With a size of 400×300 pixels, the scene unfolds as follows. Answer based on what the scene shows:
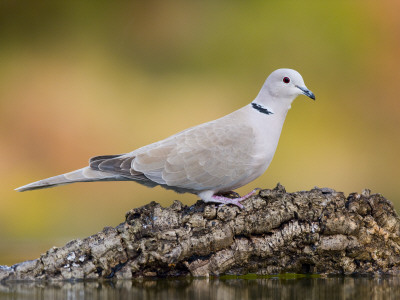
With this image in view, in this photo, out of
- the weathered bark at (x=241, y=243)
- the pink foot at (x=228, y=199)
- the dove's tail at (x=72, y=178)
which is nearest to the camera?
the weathered bark at (x=241, y=243)

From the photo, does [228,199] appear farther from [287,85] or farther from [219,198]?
[287,85]

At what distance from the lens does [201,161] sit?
20.8 feet

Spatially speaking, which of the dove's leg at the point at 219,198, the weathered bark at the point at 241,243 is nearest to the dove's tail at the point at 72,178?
the weathered bark at the point at 241,243

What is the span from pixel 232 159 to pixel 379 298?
5.96 feet

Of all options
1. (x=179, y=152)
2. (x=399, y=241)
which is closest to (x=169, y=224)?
(x=179, y=152)

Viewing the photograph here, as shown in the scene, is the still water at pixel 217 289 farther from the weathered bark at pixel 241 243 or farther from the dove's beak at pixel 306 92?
the dove's beak at pixel 306 92

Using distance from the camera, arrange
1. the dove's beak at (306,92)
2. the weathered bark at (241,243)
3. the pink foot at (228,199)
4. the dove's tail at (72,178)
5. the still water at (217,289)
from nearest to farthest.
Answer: the still water at (217,289) < the weathered bark at (241,243) < the pink foot at (228,199) < the dove's tail at (72,178) < the dove's beak at (306,92)

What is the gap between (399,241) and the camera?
6.05m

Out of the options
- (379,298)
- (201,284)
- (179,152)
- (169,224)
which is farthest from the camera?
(179,152)

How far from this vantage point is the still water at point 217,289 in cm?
516

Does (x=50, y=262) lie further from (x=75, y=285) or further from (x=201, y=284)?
(x=201, y=284)

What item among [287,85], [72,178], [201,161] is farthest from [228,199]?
[72,178]

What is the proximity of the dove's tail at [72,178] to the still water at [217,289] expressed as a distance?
36.2 inches

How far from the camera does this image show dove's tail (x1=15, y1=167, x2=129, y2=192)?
625 cm
